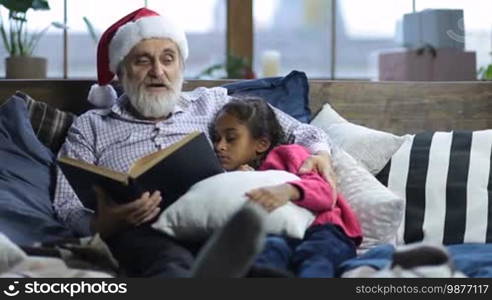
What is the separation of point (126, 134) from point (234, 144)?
0.31m

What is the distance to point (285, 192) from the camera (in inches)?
72.1

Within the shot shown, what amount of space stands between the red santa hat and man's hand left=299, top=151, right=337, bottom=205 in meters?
0.55

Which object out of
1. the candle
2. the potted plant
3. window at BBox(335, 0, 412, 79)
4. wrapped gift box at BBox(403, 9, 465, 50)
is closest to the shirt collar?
the potted plant

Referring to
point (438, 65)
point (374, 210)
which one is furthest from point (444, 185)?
point (438, 65)

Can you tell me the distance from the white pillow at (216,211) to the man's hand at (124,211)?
0.11 ft

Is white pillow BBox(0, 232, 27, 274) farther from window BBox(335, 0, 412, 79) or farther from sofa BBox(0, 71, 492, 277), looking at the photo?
window BBox(335, 0, 412, 79)

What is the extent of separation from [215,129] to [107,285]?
823mm

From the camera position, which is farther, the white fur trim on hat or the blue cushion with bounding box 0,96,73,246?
the white fur trim on hat

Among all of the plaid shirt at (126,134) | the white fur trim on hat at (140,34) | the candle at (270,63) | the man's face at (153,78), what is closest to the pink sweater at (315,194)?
the plaid shirt at (126,134)

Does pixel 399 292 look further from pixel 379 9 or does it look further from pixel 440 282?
pixel 379 9

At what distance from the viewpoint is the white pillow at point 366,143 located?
2369 millimetres

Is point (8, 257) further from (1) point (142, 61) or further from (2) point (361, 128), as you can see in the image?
(2) point (361, 128)

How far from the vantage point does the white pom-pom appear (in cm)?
240

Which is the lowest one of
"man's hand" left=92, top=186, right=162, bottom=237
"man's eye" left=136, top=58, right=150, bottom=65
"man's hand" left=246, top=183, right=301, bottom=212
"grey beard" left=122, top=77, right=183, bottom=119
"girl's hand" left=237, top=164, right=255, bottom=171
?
"man's hand" left=92, top=186, right=162, bottom=237
